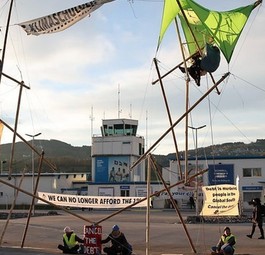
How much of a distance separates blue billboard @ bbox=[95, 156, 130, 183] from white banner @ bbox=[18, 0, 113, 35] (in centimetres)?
6280

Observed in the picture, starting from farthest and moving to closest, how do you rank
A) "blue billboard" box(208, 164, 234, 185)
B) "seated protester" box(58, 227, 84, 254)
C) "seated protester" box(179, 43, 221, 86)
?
→ "blue billboard" box(208, 164, 234, 185), "seated protester" box(58, 227, 84, 254), "seated protester" box(179, 43, 221, 86)

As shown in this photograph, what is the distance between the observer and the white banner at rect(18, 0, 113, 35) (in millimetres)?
16406

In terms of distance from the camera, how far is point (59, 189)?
257 ft

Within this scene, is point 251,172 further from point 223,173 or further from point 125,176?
point 125,176

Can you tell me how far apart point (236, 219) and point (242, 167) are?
2900 cm

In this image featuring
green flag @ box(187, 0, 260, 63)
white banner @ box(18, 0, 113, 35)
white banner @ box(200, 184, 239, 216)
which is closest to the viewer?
green flag @ box(187, 0, 260, 63)

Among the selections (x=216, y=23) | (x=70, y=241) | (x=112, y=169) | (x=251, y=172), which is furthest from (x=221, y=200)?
(x=112, y=169)

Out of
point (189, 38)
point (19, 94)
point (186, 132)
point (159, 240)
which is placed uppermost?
point (189, 38)

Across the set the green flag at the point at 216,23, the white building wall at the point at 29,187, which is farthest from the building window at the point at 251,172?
the green flag at the point at 216,23

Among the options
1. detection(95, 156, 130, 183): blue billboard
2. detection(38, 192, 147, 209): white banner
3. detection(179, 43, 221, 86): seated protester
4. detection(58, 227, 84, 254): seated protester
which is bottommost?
detection(58, 227, 84, 254): seated protester

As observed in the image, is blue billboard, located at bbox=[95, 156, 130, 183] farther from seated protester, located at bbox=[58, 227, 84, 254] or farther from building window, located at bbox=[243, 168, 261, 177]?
seated protester, located at bbox=[58, 227, 84, 254]

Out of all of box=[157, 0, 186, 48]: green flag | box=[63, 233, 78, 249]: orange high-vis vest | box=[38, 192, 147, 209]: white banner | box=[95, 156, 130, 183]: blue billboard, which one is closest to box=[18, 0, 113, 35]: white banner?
box=[157, 0, 186, 48]: green flag

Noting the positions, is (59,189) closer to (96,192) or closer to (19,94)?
(96,192)

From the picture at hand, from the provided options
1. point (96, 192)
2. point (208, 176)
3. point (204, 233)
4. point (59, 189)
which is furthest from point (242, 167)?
point (204, 233)
